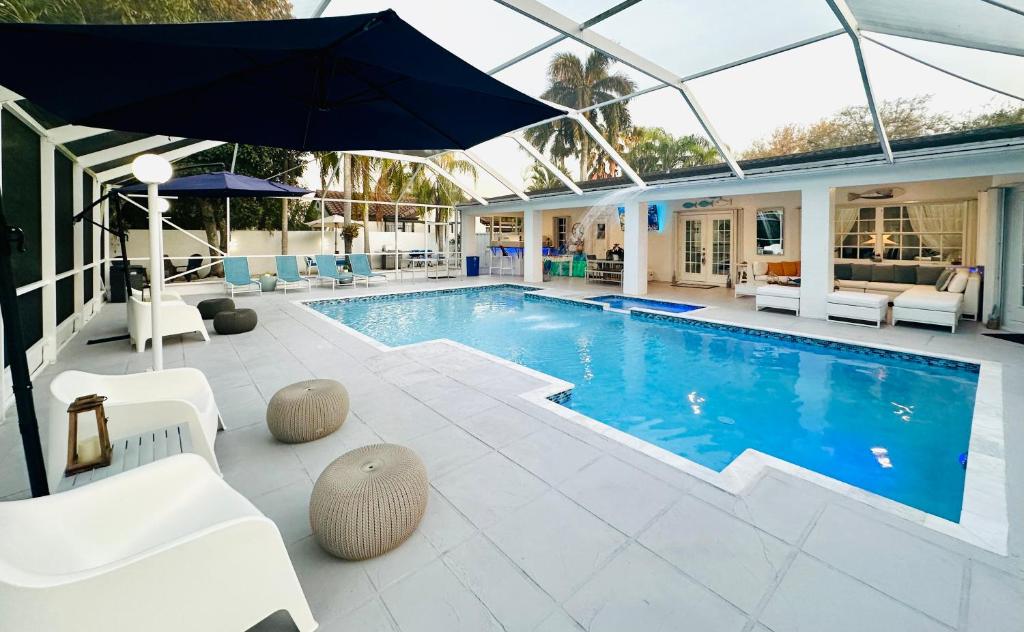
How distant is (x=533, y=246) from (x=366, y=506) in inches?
550

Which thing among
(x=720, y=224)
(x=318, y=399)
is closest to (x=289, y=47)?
(x=318, y=399)

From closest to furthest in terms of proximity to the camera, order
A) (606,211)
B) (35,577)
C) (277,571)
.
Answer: (35,577) < (277,571) < (606,211)

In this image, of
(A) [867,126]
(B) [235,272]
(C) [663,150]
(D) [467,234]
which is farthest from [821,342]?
(C) [663,150]

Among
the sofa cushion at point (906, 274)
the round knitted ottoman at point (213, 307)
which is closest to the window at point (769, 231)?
the sofa cushion at point (906, 274)

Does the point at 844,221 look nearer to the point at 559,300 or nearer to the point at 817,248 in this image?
the point at 817,248

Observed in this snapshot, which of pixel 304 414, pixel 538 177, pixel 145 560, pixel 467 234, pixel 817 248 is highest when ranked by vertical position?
pixel 538 177

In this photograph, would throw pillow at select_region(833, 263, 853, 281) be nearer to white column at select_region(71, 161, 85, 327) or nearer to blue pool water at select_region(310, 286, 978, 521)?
blue pool water at select_region(310, 286, 978, 521)

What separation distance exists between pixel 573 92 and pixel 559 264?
8858 mm

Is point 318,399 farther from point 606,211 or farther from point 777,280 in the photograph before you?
point 606,211

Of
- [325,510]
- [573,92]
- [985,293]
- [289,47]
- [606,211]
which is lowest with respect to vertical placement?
[325,510]

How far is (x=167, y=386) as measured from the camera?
11.4 feet

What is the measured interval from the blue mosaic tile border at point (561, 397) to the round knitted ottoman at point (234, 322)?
5327mm

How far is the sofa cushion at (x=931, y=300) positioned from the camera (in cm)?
801

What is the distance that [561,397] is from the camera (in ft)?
16.2
